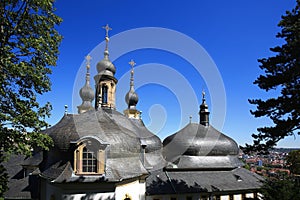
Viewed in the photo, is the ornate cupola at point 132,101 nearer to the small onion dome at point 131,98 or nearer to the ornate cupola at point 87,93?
the small onion dome at point 131,98

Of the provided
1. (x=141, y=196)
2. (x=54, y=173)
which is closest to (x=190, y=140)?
(x=141, y=196)

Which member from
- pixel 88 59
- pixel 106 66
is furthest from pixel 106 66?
pixel 88 59

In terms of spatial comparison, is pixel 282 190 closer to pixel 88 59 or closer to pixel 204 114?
pixel 204 114

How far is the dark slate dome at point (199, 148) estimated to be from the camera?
26469mm

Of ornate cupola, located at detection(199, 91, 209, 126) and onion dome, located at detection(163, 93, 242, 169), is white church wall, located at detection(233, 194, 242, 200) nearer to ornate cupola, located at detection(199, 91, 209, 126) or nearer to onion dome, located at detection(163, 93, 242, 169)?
onion dome, located at detection(163, 93, 242, 169)

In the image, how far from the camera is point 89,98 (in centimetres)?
3981

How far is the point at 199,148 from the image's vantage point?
2664 centimetres

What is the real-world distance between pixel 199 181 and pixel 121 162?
12024mm

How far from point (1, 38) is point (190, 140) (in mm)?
21803

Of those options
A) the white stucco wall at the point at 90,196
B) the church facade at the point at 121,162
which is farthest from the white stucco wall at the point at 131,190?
the white stucco wall at the point at 90,196

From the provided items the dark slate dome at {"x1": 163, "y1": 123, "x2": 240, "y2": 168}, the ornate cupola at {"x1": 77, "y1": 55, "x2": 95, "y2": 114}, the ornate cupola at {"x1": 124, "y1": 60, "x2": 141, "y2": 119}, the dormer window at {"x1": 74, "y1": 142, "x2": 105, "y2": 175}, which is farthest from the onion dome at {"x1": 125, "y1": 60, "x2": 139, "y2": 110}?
the dormer window at {"x1": 74, "y1": 142, "x2": 105, "y2": 175}

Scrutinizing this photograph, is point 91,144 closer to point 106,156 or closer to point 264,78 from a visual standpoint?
point 106,156

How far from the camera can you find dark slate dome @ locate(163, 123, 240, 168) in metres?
26.5

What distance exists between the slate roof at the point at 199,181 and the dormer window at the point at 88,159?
26.0 ft
